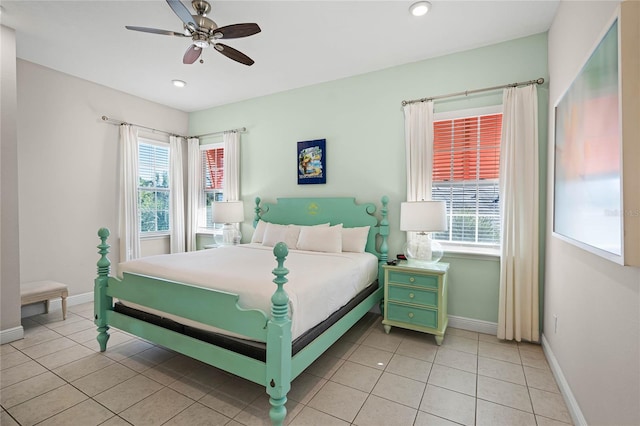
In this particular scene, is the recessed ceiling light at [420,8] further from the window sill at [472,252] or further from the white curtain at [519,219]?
the window sill at [472,252]

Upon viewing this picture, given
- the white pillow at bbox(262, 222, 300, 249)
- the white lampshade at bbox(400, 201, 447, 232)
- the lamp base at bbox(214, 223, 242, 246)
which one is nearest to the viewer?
the white lampshade at bbox(400, 201, 447, 232)

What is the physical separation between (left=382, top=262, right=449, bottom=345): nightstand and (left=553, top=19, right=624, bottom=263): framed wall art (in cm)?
108

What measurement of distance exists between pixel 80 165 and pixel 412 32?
4.30 metres

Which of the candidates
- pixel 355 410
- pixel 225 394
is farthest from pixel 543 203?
pixel 225 394

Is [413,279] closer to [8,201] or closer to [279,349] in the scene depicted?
[279,349]

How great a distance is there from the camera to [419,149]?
321cm

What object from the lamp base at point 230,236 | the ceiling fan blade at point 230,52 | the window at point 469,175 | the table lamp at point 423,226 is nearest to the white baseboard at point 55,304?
the lamp base at point 230,236

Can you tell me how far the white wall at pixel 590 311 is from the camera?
1.19 meters

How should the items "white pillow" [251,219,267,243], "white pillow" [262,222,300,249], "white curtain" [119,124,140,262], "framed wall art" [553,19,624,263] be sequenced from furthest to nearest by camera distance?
"white curtain" [119,124,140,262], "white pillow" [251,219,267,243], "white pillow" [262,222,300,249], "framed wall art" [553,19,624,263]

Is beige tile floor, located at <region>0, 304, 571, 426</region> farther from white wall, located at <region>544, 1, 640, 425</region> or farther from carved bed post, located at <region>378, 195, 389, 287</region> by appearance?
carved bed post, located at <region>378, 195, 389, 287</region>

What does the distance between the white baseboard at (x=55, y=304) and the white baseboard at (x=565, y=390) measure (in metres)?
5.04

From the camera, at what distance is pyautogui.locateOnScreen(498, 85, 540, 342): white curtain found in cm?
271

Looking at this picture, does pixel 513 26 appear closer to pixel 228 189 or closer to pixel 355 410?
pixel 355 410

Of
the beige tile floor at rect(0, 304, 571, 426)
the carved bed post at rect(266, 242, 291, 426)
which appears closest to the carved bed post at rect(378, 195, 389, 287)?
the beige tile floor at rect(0, 304, 571, 426)
